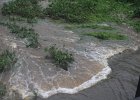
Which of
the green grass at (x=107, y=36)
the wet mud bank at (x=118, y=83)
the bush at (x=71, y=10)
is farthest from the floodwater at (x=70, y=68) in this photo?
the bush at (x=71, y=10)

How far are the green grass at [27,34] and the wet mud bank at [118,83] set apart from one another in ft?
6.32

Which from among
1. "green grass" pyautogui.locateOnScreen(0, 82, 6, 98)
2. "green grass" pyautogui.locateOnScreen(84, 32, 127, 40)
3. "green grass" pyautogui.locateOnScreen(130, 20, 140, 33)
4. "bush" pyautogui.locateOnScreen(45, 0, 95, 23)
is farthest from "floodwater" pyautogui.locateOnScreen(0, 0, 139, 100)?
"bush" pyautogui.locateOnScreen(45, 0, 95, 23)

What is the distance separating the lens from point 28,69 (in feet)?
29.3

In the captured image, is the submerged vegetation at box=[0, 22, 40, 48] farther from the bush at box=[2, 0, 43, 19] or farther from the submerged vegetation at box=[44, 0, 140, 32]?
the submerged vegetation at box=[44, 0, 140, 32]

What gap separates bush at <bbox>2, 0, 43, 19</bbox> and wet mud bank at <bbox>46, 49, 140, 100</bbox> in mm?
3113

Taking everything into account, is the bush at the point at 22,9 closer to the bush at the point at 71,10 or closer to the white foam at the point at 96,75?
the bush at the point at 71,10

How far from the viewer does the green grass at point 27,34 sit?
392 inches

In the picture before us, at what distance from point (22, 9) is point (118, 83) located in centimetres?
444

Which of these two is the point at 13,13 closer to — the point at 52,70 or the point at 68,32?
the point at 68,32

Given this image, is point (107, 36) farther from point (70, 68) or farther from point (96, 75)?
point (70, 68)

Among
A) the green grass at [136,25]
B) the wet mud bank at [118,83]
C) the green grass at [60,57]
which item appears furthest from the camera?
the green grass at [136,25]

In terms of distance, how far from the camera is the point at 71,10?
12680mm

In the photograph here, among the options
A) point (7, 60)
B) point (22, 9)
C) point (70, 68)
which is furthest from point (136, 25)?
point (7, 60)

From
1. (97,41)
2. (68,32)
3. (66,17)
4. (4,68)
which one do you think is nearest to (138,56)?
(97,41)
